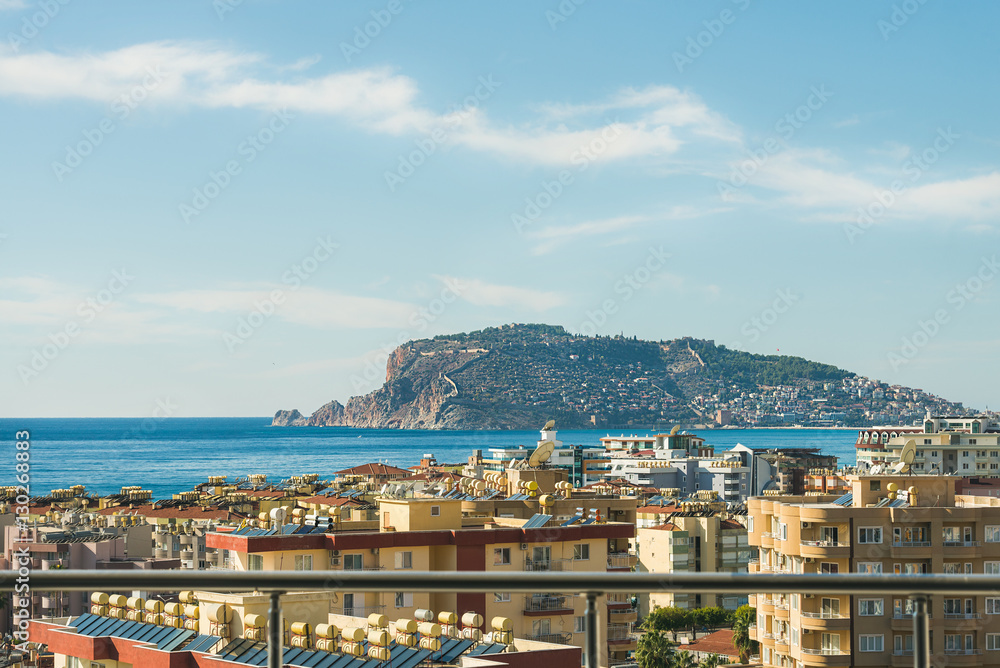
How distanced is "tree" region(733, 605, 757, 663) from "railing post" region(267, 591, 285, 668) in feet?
101

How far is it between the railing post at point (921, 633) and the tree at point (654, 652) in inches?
1132

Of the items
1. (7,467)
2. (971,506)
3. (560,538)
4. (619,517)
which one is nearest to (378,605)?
(560,538)

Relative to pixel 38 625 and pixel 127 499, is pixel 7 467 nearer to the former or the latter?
pixel 127 499

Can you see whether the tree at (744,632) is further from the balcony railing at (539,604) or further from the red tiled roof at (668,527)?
the balcony railing at (539,604)

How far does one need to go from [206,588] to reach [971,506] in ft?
80.8

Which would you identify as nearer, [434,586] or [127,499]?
[434,586]

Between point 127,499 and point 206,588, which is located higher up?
point 206,588

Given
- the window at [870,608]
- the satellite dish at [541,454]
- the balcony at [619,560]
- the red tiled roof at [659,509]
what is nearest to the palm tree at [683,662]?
the balcony at [619,560]

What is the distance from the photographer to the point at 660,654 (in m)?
31.0

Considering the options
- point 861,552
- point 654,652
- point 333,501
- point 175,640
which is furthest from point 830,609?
point 333,501

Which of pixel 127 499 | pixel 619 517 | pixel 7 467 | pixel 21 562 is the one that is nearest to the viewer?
pixel 21 562

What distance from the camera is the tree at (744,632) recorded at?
32.8m

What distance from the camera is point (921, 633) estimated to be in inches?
102

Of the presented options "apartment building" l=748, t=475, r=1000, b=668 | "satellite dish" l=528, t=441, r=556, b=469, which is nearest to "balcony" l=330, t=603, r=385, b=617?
"apartment building" l=748, t=475, r=1000, b=668
